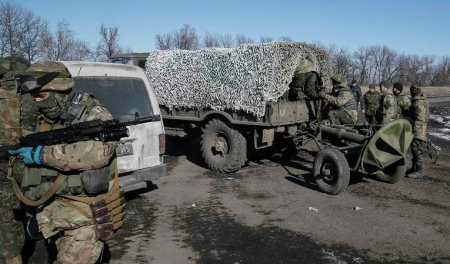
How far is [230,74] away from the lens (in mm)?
7973

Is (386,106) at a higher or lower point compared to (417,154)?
higher

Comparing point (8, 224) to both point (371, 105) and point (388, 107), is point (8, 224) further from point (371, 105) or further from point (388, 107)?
point (371, 105)

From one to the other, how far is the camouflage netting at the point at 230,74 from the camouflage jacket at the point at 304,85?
392 mm

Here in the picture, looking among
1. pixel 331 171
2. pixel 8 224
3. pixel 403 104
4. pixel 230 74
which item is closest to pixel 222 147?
pixel 230 74

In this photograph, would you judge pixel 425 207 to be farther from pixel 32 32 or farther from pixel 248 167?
pixel 32 32

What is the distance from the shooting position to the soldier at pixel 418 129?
794 cm

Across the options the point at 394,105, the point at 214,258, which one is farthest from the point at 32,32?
the point at 214,258

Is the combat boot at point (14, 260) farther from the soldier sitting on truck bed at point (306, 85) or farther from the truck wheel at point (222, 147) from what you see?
the soldier sitting on truck bed at point (306, 85)

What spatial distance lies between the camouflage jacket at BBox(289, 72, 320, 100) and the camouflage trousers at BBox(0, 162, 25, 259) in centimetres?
581

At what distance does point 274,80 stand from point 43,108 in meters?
4.95

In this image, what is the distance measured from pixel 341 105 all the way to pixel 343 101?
3.6 inches

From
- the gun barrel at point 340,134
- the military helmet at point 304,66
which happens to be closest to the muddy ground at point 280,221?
the gun barrel at point 340,134

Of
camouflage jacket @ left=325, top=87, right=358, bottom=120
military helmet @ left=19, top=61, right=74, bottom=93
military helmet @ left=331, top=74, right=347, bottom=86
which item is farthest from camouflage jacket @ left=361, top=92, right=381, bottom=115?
military helmet @ left=19, top=61, right=74, bottom=93

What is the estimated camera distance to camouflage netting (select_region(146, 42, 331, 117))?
756 centimetres
